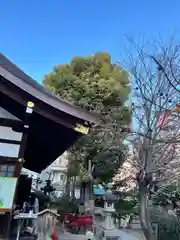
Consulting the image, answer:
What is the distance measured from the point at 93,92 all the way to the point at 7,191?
10644 mm

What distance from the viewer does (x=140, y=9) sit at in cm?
783

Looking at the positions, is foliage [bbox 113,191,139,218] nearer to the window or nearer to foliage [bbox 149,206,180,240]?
foliage [bbox 149,206,180,240]

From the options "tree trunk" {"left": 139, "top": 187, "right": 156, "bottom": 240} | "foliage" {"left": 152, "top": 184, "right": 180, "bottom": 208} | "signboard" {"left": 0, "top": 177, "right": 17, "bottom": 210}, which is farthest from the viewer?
"foliage" {"left": 152, "top": 184, "right": 180, "bottom": 208}

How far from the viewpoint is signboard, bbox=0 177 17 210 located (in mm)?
3415

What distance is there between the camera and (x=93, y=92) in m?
13.7

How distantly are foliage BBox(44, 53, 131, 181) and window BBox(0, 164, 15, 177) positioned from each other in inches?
379

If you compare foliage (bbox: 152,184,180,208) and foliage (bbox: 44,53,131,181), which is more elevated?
foliage (bbox: 44,53,131,181)

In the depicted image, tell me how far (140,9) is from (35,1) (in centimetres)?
370

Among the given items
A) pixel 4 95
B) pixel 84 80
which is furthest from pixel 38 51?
pixel 4 95

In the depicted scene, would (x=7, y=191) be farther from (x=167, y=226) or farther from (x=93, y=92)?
(x=93, y=92)

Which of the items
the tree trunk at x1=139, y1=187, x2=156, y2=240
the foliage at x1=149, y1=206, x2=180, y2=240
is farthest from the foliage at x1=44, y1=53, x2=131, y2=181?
the tree trunk at x1=139, y1=187, x2=156, y2=240

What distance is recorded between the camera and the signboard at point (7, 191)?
3.42 metres

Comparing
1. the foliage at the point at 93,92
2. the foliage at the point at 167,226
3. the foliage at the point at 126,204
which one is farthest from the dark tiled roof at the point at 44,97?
the foliage at the point at 126,204

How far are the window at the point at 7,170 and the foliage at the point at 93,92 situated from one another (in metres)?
9.62
